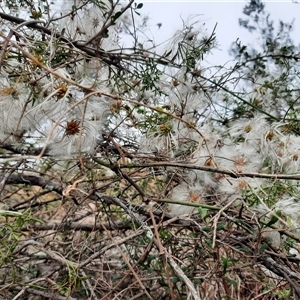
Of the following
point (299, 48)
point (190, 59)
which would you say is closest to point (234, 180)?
point (190, 59)

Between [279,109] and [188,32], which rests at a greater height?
[188,32]

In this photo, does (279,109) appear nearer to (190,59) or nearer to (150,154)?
(190,59)

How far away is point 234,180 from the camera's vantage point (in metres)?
1.56

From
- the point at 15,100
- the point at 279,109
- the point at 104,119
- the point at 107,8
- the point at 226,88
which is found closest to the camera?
the point at 15,100

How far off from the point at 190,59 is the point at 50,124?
58cm

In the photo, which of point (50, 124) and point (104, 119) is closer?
point (50, 124)

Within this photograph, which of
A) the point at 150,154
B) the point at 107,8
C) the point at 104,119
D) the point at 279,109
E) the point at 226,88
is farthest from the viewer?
the point at 279,109

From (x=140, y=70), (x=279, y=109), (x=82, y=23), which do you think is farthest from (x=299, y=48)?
(x=82, y=23)

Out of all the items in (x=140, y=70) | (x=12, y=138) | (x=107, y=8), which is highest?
(x=107, y=8)

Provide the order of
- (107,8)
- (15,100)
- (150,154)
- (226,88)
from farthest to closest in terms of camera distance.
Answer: (226,88) → (107,8) → (150,154) → (15,100)

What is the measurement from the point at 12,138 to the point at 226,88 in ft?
2.69

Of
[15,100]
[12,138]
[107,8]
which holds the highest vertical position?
[107,8]

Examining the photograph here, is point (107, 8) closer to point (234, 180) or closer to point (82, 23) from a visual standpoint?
point (82, 23)

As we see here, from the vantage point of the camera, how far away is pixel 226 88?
190 centimetres
